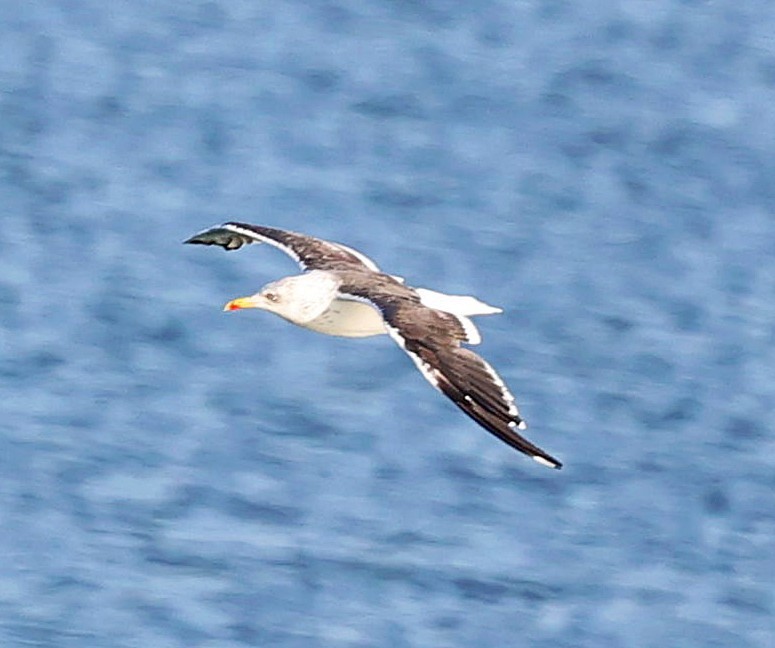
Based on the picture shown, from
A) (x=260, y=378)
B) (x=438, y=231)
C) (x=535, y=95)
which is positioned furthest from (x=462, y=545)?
(x=535, y=95)

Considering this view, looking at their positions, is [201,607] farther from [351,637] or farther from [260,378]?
A: [260,378]

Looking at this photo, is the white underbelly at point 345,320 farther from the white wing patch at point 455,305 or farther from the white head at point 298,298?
the white wing patch at point 455,305

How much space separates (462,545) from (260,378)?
2.05 m

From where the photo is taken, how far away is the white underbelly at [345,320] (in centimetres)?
1083

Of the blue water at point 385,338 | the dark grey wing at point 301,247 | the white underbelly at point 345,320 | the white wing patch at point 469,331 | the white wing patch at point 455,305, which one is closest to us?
the white wing patch at point 469,331

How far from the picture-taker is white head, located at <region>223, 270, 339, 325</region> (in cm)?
1072

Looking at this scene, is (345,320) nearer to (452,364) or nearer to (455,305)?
(455,305)

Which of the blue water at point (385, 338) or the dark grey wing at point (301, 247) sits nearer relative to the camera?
the dark grey wing at point (301, 247)

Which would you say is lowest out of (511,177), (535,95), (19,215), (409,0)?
(19,215)

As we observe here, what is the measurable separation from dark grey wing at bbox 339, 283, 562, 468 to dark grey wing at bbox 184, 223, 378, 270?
4.19 ft

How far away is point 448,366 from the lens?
956 cm

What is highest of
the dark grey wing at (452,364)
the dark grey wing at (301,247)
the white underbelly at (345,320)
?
the dark grey wing at (301,247)

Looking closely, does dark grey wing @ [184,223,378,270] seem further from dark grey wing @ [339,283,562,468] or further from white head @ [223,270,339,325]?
dark grey wing @ [339,283,562,468]

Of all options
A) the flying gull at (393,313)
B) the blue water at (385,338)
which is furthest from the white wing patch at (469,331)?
the blue water at (385,338)
